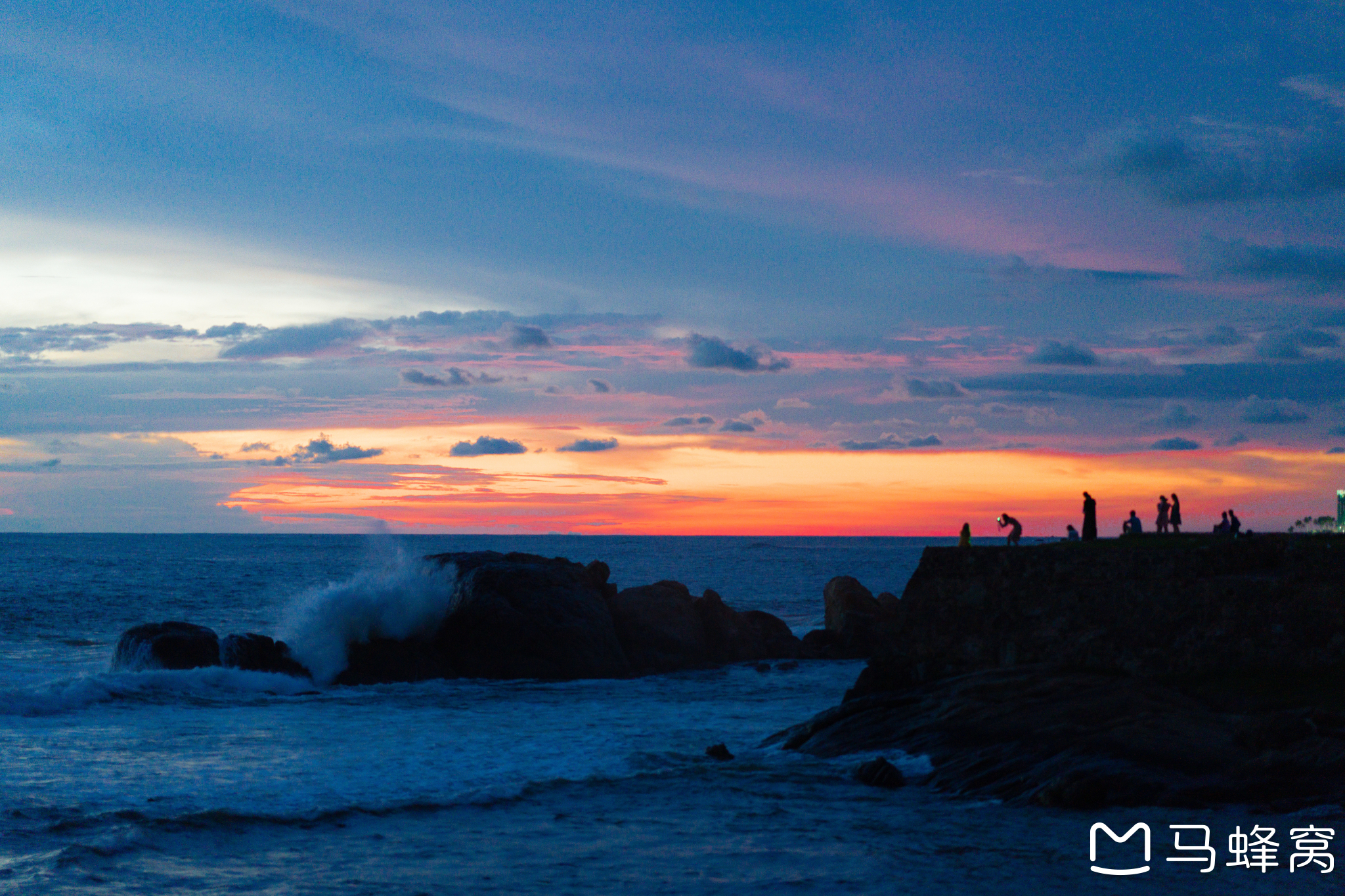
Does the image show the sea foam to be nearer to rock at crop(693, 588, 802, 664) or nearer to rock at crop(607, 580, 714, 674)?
rock at crop(607, 580, 714, 674)

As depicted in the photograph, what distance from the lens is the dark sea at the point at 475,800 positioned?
34.1 ft

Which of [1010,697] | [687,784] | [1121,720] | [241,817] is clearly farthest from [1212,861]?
[241,817]

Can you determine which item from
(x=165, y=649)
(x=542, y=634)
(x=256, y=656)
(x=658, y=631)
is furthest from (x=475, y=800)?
(x=658, y=631)

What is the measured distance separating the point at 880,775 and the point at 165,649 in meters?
17.4

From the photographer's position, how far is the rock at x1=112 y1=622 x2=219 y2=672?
2384 cm

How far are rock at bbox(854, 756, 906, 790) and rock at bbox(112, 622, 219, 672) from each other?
1628 centimetres

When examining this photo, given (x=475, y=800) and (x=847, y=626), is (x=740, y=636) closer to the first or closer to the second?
(x=847, y=626)

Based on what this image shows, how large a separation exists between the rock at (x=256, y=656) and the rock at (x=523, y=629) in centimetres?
297

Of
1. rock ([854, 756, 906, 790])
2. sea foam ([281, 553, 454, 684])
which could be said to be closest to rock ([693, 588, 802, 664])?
sea foam ([281, 553, 454, 684])

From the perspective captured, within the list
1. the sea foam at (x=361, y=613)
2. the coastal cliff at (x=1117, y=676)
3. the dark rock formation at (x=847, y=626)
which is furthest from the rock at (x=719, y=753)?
the dark rock formation at (x=847, y=626)

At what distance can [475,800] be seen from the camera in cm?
1379

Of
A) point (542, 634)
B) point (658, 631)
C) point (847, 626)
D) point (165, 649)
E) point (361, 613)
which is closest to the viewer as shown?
point (165, 649)

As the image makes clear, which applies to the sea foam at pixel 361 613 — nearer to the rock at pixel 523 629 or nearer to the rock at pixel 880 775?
the rock at pixel 523 629

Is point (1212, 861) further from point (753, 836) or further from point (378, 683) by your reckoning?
point (378, 683)
